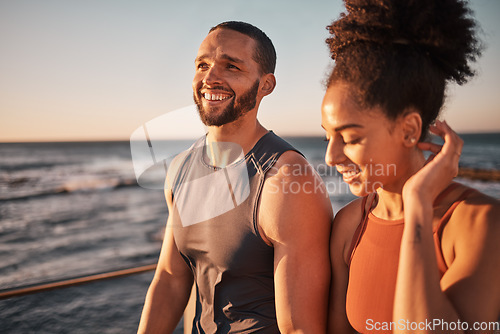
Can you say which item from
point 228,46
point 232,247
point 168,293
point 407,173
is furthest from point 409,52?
point 168,293

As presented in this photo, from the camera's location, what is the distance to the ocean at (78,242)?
5473 mm

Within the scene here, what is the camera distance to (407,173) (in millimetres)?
1376

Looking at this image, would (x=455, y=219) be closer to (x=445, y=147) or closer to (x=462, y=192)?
(x=462, y=192)

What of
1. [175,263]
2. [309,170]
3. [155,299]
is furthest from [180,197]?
[309,170]

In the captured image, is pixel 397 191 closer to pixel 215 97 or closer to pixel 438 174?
pixel 438 174

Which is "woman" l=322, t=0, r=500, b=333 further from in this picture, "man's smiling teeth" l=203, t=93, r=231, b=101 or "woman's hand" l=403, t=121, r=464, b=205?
"man's smiling teeth" l=203, t=93, r=231, b=101

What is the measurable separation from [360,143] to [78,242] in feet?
34.4

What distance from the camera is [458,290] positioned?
1106 mm

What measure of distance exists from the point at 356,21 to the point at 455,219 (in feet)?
2.45

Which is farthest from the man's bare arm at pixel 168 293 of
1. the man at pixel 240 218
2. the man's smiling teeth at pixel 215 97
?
the man's smiling teeth at pixel 215 97

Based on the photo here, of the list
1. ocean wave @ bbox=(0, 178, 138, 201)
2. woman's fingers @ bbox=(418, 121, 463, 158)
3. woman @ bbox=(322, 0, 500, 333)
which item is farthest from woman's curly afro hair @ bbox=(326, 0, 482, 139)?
ocean wave @ bbox=(0, 178, 138, 201)

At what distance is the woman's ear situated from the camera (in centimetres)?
128

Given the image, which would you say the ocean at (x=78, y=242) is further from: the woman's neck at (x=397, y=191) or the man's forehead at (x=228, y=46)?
the woman's neck at (x=397, y=191)

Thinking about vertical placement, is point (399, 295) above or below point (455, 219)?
below
